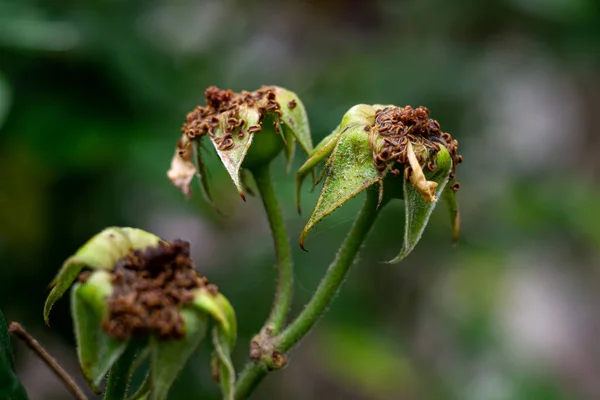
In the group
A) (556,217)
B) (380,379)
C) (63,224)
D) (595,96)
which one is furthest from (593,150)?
(63,224)

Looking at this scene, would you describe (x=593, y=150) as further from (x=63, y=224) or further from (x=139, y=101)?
(x=63, y=224)

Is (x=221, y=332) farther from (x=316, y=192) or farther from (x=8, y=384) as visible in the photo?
(x=316, y=192)

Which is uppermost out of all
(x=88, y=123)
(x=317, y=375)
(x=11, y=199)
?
(x=88, y=123)

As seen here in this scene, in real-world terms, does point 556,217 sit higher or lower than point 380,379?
higher

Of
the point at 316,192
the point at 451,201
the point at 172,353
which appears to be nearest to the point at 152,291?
the point at 172,353

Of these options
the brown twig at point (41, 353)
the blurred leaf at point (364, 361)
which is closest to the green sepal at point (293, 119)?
the brown twig at point (41, 353)

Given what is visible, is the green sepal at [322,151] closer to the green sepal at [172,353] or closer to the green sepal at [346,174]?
the green sepal at [346,174]
